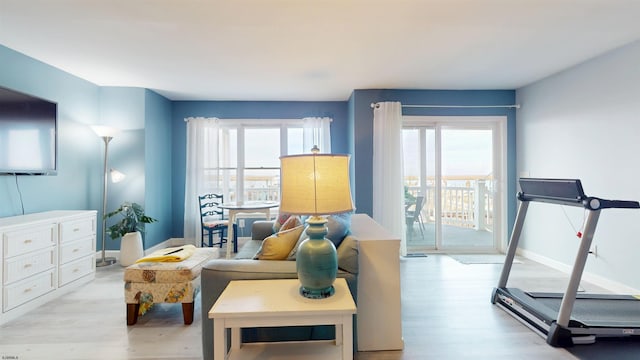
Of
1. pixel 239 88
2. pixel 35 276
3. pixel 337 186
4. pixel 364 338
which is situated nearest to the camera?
pixel 337 186

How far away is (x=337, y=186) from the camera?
1380 millimetres

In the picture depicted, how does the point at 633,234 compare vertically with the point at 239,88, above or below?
below

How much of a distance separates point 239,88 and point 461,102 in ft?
10.3

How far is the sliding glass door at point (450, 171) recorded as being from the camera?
4340 mm

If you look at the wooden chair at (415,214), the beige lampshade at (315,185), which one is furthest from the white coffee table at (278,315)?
the wooden chair at (415,214)

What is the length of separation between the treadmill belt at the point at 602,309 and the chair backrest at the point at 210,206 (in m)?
4.04

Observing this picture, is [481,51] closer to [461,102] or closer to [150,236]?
[461,102]

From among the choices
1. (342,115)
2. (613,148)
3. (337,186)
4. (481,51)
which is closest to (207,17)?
(337,186)

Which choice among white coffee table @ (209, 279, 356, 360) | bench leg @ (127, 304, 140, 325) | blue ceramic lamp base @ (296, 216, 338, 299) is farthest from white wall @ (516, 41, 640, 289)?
bench leg @ (127, 304, 140, 325)

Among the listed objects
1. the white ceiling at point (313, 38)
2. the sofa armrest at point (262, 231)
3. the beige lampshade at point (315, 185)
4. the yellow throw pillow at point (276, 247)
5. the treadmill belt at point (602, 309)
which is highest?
the white ceiling at point (313, 38)

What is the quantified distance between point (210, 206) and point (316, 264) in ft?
11.8

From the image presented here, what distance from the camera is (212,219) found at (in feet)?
15.2

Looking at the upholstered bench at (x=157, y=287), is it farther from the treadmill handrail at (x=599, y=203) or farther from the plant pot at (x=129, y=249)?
the treadmill handrail at (x=599, y=203)

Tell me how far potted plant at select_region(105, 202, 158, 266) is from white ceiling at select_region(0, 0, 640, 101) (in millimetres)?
1622
